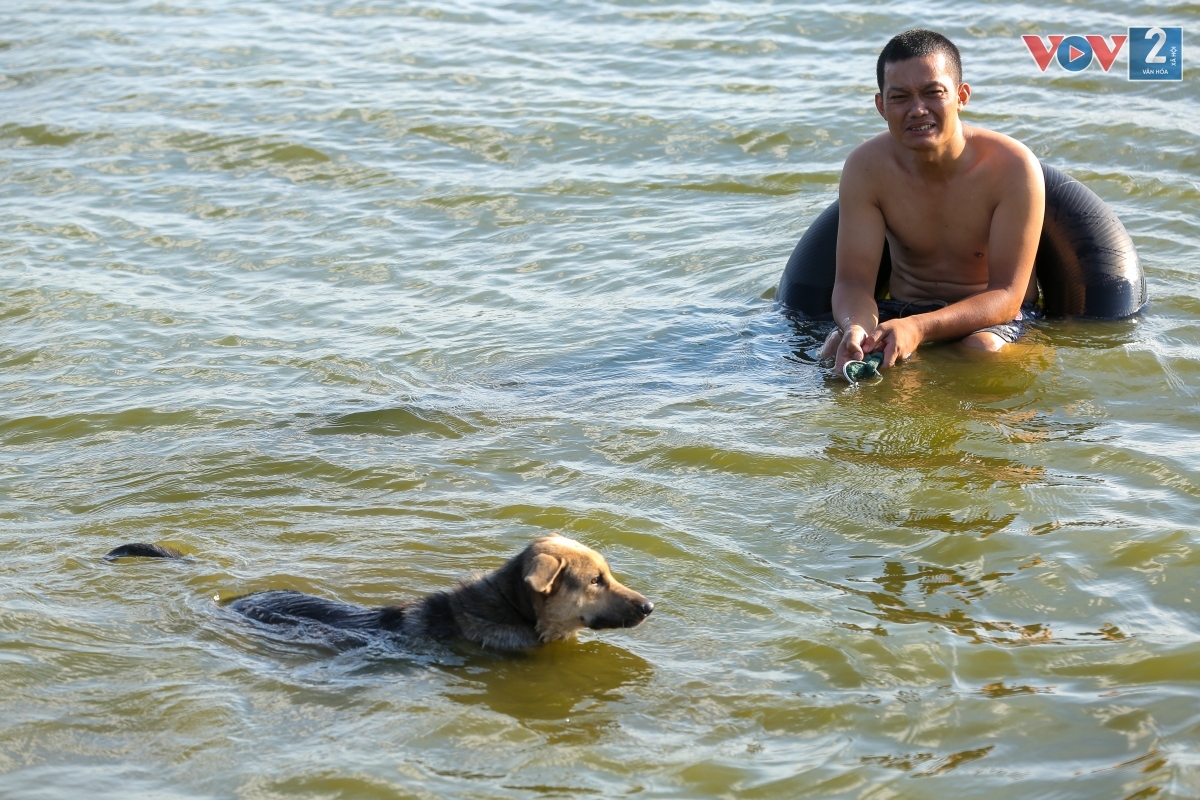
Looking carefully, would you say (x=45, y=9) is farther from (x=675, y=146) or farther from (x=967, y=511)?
(x=967, y=511)

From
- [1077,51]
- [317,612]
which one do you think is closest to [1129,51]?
[1077,51]

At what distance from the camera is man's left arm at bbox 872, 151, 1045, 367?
7992 millimetres

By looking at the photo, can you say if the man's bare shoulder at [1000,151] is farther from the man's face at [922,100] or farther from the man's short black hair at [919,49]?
the man's short black hair at [919,49]

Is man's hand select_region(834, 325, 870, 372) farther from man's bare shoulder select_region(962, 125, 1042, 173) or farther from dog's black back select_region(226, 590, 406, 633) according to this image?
dog's black back select_region(226, 590, 406, 633)

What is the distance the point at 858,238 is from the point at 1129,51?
743 centimetres

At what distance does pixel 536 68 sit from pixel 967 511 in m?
10.5

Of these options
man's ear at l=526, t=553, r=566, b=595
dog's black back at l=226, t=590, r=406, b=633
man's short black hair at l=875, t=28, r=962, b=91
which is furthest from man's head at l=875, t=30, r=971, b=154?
dog's black back at l=226, t=590, r=406, b=633

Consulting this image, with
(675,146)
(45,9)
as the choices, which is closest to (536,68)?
(675,146)

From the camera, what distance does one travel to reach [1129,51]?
1420cm

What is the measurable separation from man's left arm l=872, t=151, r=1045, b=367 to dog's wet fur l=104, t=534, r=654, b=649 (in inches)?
127

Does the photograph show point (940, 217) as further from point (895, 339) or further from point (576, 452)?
point (576, 452)

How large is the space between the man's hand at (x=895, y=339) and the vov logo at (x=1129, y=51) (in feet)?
23.5

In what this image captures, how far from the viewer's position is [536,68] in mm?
Answer: 15602

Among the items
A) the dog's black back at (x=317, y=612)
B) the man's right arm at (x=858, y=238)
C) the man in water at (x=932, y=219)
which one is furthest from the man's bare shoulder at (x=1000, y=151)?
the dog's black back at (x=317, y=612)
